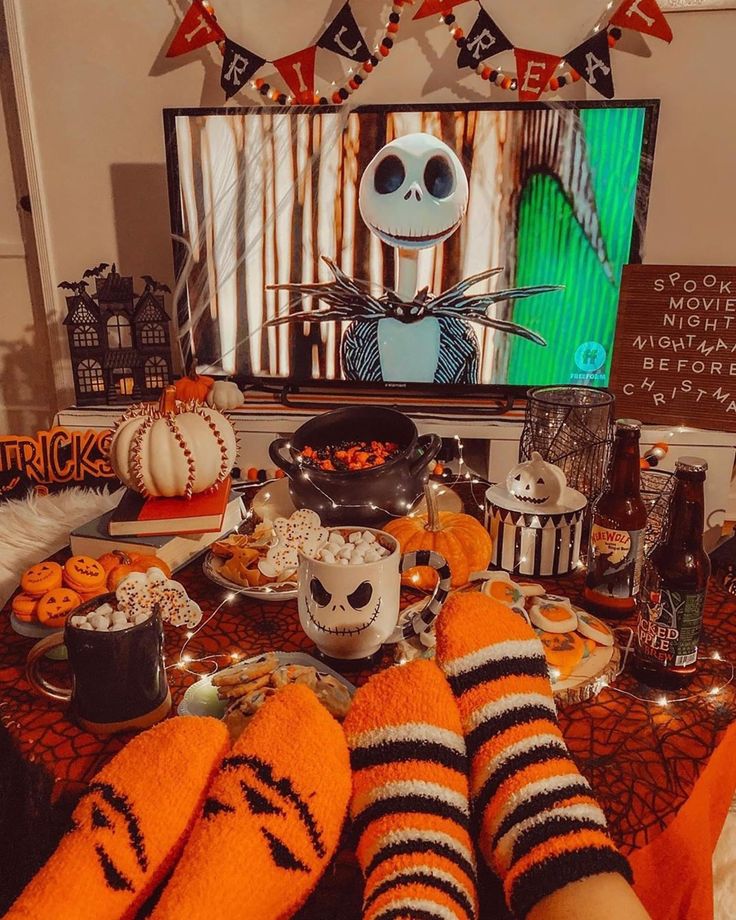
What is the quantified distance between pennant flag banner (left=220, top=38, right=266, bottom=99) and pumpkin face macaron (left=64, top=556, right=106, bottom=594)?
169cm

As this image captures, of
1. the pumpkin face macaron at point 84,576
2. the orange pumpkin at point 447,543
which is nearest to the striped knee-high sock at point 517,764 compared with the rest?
the orange pumpkin at point 447,543

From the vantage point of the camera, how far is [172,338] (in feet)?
7.93

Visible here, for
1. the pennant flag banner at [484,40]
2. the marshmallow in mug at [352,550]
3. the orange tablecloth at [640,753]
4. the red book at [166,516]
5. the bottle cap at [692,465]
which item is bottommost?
the orange tablecloth at [640,753]

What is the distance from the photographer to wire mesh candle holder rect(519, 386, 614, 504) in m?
1.33

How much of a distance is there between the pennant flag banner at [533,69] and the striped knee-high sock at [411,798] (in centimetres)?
192

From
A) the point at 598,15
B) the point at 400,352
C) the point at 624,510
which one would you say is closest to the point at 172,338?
the point at 400,352

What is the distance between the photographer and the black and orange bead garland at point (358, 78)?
6.63 ft

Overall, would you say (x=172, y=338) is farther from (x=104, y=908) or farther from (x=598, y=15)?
(x=104, y=908)

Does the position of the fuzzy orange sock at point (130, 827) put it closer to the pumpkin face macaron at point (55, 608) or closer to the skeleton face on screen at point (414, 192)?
the pumpkin face macaron at point (55, 608)

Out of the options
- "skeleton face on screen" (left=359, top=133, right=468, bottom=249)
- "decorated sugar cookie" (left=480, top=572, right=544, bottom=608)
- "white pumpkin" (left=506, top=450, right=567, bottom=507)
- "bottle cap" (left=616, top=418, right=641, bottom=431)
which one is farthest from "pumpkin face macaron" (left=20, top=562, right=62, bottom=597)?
"skeleton face on screen" (left=359, top=133, right=468, bottom=249)

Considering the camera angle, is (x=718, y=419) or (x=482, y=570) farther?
(x=718, y=419)

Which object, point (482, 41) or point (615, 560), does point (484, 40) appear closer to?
point (482, 41)

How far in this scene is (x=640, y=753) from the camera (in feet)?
2.23

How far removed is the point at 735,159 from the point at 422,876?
232 cm
